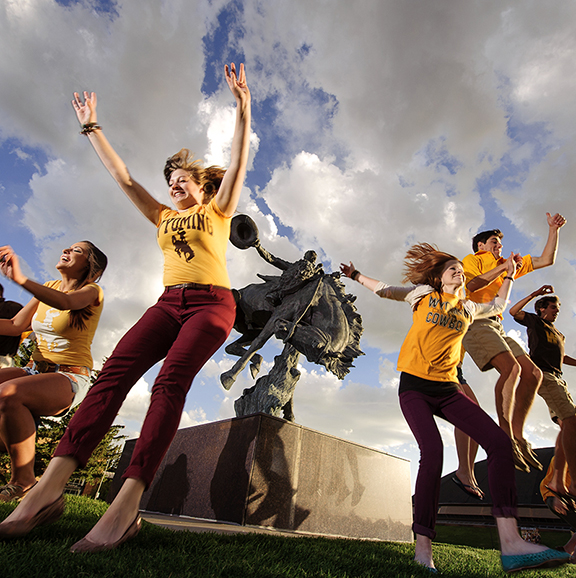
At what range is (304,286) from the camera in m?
6.14

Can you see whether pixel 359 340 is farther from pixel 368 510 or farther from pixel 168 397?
pixel 168 397

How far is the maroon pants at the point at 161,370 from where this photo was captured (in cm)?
186

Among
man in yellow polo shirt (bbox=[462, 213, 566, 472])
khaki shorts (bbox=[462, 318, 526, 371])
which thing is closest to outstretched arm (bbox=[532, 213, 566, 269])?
man in yellow polo shirt (bbox=[462, 213, 566, 472])

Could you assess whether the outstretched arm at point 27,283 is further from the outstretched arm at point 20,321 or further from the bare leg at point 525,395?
the bare leg at point 525,395

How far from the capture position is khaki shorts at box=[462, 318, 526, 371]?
12.9ft

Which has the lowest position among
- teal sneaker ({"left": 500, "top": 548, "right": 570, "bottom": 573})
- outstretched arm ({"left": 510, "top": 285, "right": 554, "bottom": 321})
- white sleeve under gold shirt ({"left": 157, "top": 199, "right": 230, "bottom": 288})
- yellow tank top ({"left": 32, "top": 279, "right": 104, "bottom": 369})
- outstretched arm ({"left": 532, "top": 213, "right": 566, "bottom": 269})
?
teal sneaker ({"left": 500, "top": 548, "right": 570, "bottom": 573})

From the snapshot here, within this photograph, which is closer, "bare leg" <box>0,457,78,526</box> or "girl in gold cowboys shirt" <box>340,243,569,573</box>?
"bare leg" <box>0,457,78,526</box>

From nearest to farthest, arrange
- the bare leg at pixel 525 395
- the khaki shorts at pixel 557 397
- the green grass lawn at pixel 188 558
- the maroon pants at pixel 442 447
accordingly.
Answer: the green grass lawn at pixel 188 558
the maroon pants at pixel 442 447
the bare leg at pixel 525 395
the khaki shorts at pixel 557 397

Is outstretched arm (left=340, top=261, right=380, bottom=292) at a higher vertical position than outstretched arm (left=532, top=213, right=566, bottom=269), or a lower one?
lower

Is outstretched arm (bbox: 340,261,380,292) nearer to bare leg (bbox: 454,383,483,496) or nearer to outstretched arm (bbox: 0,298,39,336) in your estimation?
bare leg (bbox: 454,383,483,496)

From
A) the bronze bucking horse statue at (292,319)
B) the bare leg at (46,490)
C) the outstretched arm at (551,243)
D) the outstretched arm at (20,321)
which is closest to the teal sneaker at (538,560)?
the bare leg at (46,490)

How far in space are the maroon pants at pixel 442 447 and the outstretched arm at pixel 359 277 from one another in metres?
1.07

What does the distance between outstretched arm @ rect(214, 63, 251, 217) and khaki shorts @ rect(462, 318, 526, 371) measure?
2.91 metres

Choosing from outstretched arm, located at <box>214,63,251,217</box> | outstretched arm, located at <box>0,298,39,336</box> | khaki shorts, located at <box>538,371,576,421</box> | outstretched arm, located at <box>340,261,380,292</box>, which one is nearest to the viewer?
outstretched arm, located at <box>214,63,251,217</box>
